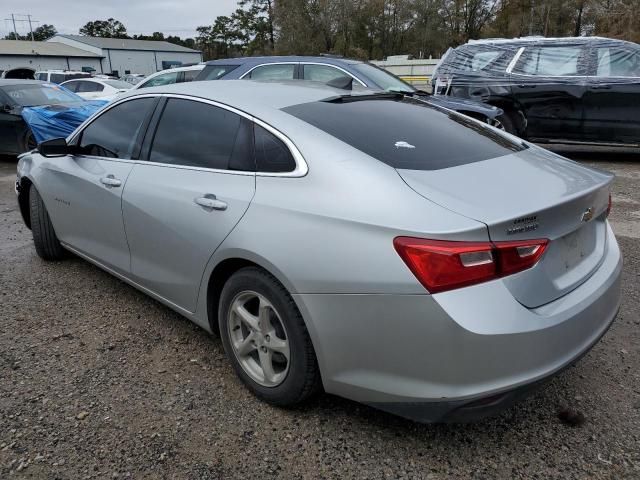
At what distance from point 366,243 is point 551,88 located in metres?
7.73

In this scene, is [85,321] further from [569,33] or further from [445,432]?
[569,33]

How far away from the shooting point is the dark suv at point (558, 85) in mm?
8133

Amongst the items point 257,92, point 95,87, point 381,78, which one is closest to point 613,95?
point 381,78

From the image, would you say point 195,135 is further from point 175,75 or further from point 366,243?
point 175,75

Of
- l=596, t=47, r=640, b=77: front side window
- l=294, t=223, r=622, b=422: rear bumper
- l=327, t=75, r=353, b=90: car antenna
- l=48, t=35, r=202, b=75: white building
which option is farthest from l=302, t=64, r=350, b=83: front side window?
l=48, t=35, r=202, b=75: white building

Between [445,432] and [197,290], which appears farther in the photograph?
[197,290]

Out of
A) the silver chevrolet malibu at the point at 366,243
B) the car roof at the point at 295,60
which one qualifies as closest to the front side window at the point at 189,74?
the car roof at the point at 295,60

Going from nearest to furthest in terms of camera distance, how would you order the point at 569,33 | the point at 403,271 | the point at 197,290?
the point at 403,271, the point at 197,290, the point at 569,33

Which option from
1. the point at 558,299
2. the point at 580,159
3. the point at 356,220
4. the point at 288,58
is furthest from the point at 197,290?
the point at 580,159

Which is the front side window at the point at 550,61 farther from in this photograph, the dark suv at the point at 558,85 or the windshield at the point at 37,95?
the windshield at the point at 37,95

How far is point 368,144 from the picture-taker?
2.46 meters

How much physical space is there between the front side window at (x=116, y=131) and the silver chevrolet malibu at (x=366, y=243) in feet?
0.38

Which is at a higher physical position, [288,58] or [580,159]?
[288,58]

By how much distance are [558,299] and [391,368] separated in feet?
2.39
